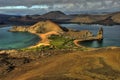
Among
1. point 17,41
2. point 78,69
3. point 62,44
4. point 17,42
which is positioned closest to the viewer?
point 78,69

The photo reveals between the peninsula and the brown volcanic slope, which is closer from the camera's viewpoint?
the brown volcanic slope

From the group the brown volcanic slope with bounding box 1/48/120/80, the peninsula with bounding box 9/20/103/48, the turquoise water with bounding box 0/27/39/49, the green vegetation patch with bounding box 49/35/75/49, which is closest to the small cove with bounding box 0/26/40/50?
the turquoise water with bounding box 0/27/39/49

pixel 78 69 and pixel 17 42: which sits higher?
pixel 78 69

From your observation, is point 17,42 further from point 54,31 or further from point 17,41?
point 54,31

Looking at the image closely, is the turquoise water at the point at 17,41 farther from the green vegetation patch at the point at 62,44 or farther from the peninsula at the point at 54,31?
the green vegetation patch at the point at 62,44

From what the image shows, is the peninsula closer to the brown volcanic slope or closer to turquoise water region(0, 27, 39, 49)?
turquoise water region(0, 27, 39, 49)

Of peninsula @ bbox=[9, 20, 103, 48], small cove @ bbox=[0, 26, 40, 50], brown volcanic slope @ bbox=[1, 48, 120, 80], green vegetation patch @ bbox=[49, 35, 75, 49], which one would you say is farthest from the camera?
peninsula @ bbox=[9, 20, 103, 48]

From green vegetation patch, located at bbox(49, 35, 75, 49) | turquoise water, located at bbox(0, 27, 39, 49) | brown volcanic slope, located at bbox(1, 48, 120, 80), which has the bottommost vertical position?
turquoise water, located at bbox(0, 27, 39, 49)

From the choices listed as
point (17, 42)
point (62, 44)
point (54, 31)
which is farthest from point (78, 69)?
point (54, 31)

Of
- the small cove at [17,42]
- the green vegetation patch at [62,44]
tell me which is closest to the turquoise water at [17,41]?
the small cove at [17,42]

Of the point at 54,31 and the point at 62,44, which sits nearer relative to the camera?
the point at 62,44
